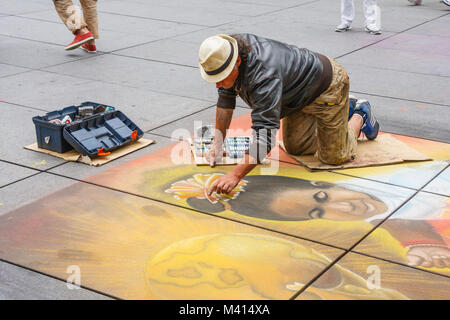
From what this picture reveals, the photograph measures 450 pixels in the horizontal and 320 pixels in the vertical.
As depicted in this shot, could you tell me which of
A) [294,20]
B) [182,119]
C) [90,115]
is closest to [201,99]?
[182,119]

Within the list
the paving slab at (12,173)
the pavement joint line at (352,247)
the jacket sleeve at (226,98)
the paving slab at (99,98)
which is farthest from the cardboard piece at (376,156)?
the paving slab at (12,173)

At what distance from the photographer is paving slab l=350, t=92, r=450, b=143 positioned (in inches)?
226

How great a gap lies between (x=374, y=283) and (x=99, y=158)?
8.30ft

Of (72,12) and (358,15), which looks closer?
(72,12)

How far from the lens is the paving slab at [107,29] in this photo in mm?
9132

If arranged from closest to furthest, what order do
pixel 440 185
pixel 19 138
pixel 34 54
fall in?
pixel 440 185, pixel 19 138, pixel 34 54

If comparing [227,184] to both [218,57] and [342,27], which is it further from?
[342,27]

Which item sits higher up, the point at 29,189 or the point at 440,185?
the point at 29,189

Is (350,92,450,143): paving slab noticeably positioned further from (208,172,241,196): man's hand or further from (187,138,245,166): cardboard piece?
(208,172,241,196): man's hand

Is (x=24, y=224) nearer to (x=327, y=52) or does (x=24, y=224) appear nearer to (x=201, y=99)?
(x=201, y=99)

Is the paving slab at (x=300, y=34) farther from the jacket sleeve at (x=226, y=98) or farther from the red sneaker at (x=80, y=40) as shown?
the jacket sleeve at (x=226, y=98)

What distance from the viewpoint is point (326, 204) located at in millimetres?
4215

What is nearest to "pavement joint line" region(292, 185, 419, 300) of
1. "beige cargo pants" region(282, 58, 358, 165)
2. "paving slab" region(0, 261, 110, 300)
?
"beige cargo pants" region(282, 58, 358, 165)

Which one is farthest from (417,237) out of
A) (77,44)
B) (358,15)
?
(358,15)
